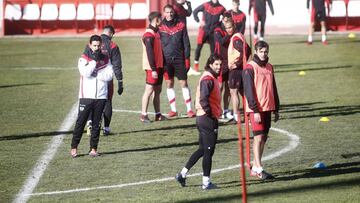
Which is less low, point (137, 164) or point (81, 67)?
point (81, 67)

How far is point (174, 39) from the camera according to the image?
888 inches

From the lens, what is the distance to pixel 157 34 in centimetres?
2241

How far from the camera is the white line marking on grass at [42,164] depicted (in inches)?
610

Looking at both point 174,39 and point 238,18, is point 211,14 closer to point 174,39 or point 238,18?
point 238,18

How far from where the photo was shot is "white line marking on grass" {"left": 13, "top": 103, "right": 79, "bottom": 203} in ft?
50.8

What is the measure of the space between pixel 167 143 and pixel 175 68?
11.3ft

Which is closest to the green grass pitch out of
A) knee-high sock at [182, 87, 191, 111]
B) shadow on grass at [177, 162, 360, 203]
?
shadow on grass at [177, 162, 360, 203]

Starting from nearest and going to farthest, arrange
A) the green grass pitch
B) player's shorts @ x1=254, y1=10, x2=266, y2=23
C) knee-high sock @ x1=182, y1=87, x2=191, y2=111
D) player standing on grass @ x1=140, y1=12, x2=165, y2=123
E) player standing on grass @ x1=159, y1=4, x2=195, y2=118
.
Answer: the green grass pitch < player standing on grass @ x1=140, y1=12, x2=165, y2=123 < player standing on grass @ x1=159, y1=4, x2=195, y2=118 < knee-high sock @ x1=182, y1=87, x2=191, y2=111 < player's shorts @ x1=254, y1=10, x2=266, y2=23

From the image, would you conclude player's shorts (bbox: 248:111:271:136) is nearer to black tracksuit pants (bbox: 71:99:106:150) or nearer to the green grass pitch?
the green grass pitch

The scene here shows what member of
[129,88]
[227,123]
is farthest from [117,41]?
[227,123]

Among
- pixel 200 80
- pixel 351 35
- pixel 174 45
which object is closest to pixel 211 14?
pixel 174 45

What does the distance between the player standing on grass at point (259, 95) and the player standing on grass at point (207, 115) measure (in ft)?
1.84

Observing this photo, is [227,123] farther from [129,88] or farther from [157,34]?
[129,88]

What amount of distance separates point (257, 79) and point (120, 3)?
97.1 feet
